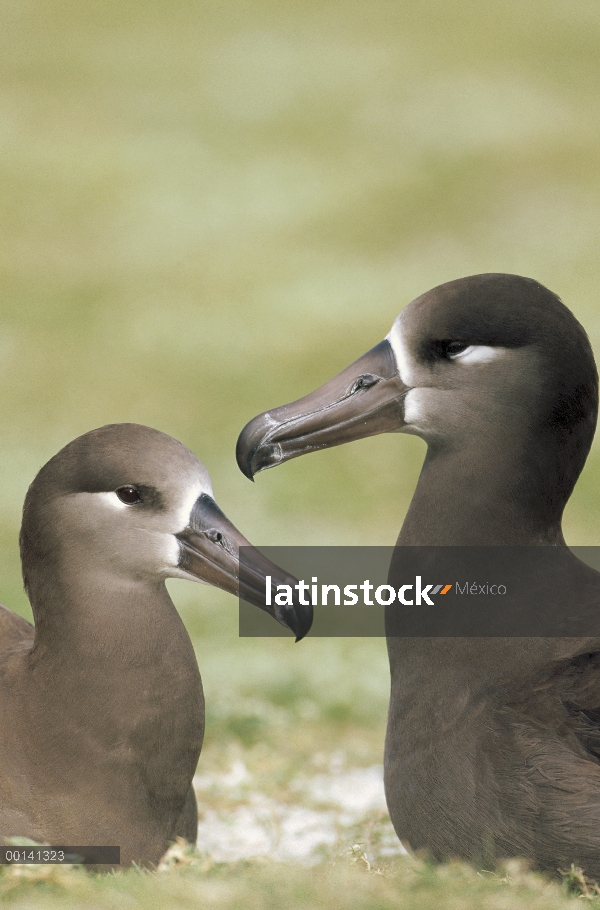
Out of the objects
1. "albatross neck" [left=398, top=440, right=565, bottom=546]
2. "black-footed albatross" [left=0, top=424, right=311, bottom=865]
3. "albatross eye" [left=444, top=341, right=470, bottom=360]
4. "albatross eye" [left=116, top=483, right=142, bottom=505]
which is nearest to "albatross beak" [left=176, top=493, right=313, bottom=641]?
"black-footed albatross" [left=0, top=424, right=311, bottom=865]

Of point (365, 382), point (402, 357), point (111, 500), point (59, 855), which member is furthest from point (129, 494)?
point (59, 855)

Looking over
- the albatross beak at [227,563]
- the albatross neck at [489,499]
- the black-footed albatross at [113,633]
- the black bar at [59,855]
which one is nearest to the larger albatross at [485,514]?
the albatross neck at [489,499]

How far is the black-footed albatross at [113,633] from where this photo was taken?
4465 millimetres

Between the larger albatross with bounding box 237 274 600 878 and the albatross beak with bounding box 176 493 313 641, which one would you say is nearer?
the larger albatross with bounding box 237 274 600 878

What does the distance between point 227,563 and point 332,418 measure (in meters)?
0.60

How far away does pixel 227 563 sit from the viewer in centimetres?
448

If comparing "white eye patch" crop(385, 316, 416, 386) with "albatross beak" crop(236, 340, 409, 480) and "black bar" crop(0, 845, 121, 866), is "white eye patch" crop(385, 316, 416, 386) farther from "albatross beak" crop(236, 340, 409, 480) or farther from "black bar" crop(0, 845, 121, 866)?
"black bar" crop(0, 845, 121, 866)

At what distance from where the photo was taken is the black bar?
4.28 metres

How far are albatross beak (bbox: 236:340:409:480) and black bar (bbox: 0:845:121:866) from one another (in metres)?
1.26

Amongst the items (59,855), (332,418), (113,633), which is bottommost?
(59,855)

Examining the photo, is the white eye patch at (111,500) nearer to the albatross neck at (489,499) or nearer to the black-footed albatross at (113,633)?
the black-footed albatross at (113,633)

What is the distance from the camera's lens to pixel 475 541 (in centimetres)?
467

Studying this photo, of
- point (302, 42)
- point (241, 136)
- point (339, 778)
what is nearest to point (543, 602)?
point (339, 778)

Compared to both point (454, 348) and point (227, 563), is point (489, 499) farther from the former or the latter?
point (227, 563)
